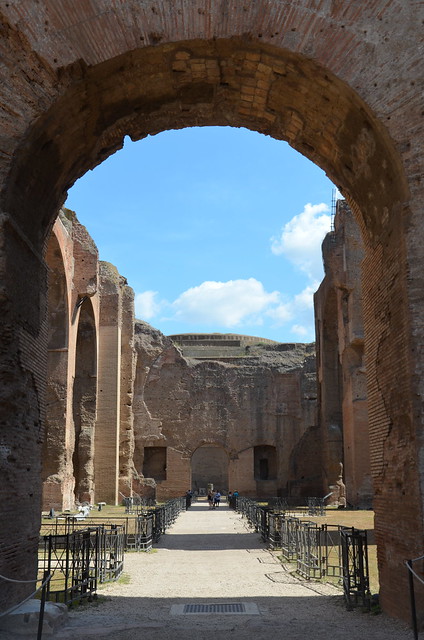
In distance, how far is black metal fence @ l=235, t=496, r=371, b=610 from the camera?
744 centimetres

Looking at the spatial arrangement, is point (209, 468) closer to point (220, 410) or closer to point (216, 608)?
point (220, 410)

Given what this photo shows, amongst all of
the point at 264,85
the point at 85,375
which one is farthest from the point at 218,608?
the point at 85,375

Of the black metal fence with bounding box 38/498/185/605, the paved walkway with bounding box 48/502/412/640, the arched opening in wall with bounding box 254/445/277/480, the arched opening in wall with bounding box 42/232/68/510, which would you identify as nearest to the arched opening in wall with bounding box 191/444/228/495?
the arched opening in wall with bounding box 254/445/277/480

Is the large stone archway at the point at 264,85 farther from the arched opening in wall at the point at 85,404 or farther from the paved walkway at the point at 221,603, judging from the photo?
the arched opening in wall at the point at 85,404

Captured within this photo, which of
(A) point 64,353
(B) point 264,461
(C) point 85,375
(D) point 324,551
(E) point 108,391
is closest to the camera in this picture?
(D) point 324,551

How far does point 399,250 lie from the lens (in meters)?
6.64

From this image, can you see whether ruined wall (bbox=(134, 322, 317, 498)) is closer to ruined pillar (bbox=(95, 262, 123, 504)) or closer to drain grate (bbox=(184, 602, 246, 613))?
ruined pillar (bbox=(95, 262, 123, 504))

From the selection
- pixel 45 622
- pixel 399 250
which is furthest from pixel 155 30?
pixel 45 622

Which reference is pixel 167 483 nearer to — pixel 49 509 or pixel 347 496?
pixel 347 496

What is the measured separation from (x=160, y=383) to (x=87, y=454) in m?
10.5

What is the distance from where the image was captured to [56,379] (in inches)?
829

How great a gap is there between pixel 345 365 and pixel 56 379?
32.3 feet

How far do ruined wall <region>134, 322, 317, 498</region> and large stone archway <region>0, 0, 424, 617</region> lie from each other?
1030 inches

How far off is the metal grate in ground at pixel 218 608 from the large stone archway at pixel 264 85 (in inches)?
57.4
